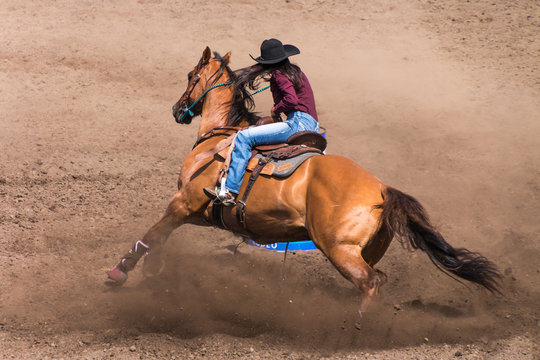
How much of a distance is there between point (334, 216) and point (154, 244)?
2.28m

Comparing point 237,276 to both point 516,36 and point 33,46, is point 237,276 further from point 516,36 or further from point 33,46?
point 516,36

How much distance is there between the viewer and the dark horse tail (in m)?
5.01

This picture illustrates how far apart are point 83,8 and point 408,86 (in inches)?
306

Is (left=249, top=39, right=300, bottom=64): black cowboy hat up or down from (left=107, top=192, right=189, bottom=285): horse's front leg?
up

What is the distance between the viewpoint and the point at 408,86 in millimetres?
12305

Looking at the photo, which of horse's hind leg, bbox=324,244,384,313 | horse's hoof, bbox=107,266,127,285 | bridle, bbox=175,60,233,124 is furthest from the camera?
bridle, bbox=175,60,233,124

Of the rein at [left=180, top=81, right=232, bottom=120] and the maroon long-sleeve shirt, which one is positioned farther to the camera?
the rein at [left=180, top=81, right=232, bottom=120]

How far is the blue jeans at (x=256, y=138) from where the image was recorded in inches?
227

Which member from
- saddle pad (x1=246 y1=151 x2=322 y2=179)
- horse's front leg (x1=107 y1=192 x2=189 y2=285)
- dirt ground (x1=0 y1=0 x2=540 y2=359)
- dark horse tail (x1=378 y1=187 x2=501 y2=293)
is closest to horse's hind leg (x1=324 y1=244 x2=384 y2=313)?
dark horse tail (x1=378 y1=187 x2=501 y2=293)

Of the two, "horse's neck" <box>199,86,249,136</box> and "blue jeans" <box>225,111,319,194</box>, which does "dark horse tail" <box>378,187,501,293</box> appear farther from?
"horse's neck" <box>199,86,249,136</box>

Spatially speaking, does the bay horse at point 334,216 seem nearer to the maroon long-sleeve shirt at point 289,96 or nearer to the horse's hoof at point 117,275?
the horse's hoof at point 117,275

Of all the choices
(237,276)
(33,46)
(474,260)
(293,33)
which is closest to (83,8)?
(33,46)

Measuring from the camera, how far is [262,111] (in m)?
11.2

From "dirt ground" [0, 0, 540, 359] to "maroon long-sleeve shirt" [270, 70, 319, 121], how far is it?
2.32 m
